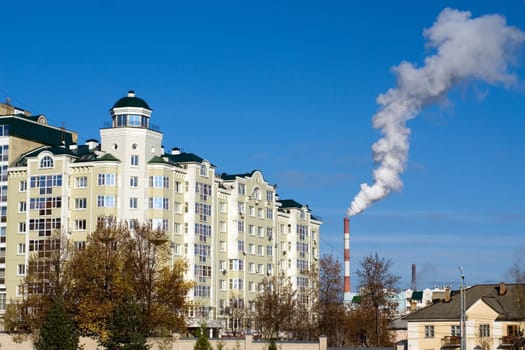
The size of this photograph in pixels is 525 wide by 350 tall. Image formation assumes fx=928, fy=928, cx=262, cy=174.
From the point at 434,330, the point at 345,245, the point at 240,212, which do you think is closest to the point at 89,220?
the point at 240,212

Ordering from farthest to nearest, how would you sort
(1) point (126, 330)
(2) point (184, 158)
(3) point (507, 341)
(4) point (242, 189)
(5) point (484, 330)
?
(4) point (242, 189)
(2) point (184, 158)
(5) point (484, 330)
(3) point (507, 341)
(1) point (126, 330)

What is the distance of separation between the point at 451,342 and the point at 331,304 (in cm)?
2425

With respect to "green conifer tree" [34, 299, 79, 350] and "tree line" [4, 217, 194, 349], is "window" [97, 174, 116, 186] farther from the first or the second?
"green conifer tree" [34, 299, 79, 350]

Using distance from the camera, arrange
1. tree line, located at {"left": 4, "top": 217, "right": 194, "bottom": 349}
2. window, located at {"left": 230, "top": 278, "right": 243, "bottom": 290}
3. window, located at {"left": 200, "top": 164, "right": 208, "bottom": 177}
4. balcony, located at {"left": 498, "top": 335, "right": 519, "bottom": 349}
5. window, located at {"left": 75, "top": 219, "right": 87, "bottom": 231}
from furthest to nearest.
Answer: window, located at {"left": 230, "top": 278, "right": 243, "bottom": 290}
window, located at {"left": 200, "top": 164, "right": 208, "bottom": 177}
window, located at {"left": 75, "top": 219, "right": 87, "bottom": 231}
tree line, located at {"left": 4, "top": 217, "right": 194, "bottom": 349}
balcony, located at {"left": 498, "top": 335, "right": 519, "bottom": 349}

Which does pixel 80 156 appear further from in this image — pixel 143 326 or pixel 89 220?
pixel 143 326

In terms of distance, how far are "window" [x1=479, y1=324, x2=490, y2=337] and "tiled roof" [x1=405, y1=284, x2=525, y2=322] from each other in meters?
1.30

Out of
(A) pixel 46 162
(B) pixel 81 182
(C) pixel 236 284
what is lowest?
(C) pixel 236 284

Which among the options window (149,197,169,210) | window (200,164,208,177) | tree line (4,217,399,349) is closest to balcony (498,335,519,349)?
tree line (4,217,399,349)

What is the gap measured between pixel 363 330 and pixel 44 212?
37130 millimetres

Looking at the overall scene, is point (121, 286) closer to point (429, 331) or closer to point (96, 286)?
point (96, 286)

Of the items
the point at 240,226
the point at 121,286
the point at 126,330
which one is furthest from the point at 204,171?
the point at 126,330

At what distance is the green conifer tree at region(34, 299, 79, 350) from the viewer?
70.9 meters

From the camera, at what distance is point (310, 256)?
136m

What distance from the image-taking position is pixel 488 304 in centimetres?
8144
